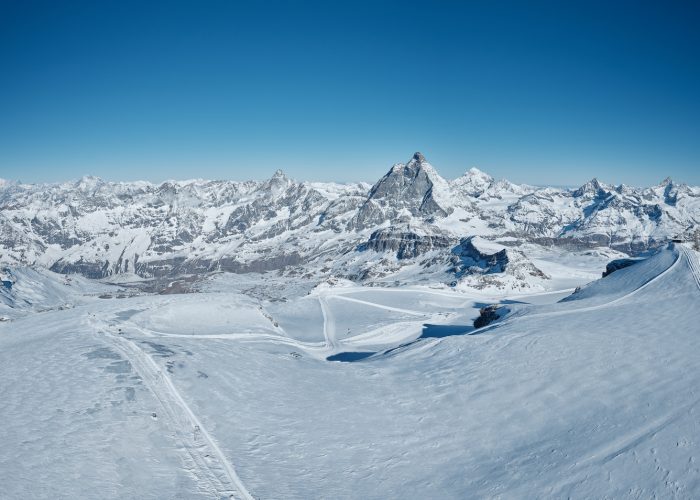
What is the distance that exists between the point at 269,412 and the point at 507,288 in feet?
434

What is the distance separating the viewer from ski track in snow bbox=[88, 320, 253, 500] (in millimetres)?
18781

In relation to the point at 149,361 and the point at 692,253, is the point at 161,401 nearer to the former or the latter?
the point at 149,361

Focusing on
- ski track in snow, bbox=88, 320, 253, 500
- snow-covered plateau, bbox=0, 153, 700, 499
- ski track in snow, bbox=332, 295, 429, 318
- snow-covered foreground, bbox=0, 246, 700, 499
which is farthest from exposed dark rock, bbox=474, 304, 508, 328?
ski track in snow, bbox=88, 320, 253, 500

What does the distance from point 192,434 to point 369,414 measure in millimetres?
10505

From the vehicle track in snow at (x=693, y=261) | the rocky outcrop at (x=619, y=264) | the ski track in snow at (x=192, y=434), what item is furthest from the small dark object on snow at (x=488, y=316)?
the ski track in snow at (x=192, y=434)

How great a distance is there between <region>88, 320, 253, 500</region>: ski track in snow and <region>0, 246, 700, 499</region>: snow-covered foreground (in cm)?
10

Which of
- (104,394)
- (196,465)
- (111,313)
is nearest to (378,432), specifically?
(196,465)

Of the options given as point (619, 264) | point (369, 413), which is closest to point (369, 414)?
point (369, 413)

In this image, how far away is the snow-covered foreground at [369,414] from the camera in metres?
18.5

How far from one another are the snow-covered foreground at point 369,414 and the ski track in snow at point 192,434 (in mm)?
101

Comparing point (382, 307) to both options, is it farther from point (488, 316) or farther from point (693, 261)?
point (693, 261)

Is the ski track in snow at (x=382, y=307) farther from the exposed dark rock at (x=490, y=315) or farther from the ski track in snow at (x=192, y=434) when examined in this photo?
the ski track in snow at (x=192, y=434)

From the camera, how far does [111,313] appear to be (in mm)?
50750

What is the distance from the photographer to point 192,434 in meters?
22.9
